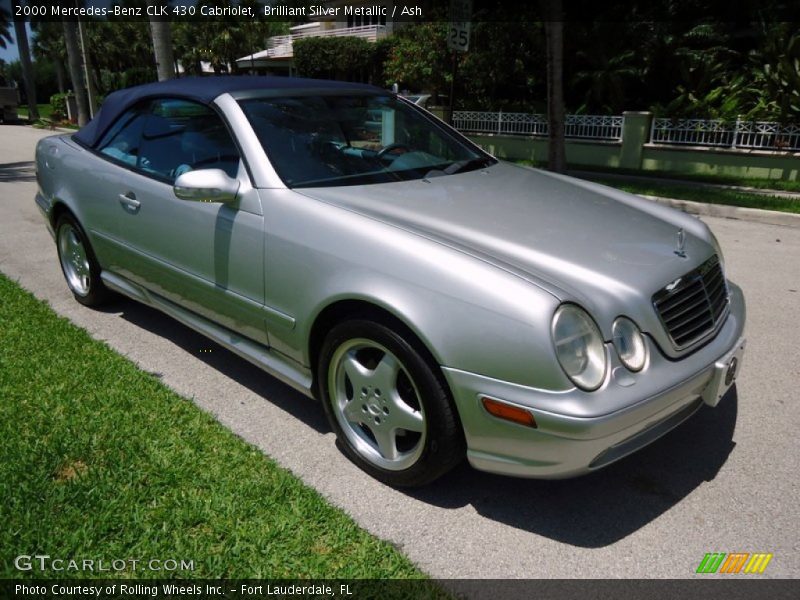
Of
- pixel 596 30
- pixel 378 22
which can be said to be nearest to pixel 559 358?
pixel 596 30

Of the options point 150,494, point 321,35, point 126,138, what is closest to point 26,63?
point 321,35

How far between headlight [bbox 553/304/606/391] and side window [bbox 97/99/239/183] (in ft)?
5.86

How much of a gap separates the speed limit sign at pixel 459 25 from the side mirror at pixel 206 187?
823 centimetres

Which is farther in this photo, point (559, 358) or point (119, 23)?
point (119, 23)

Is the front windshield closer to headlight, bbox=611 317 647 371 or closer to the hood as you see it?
the hood

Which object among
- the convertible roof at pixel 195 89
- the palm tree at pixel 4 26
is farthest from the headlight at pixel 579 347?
the palm tree at pixel 4 26

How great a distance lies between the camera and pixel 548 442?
7.10ft

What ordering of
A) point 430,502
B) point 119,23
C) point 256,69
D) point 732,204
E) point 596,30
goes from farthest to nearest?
point 119,23 < point 256,69 < point 596,30 < point 732,204 < point 430,502

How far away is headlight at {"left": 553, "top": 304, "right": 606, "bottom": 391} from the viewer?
6.97 ft

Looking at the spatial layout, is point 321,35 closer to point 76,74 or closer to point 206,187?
point 76,74

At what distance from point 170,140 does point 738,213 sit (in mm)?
7363

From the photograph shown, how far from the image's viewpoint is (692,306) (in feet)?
8.40

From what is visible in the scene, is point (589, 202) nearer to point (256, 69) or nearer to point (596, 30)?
point (596, 30)

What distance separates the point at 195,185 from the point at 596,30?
16132mm
